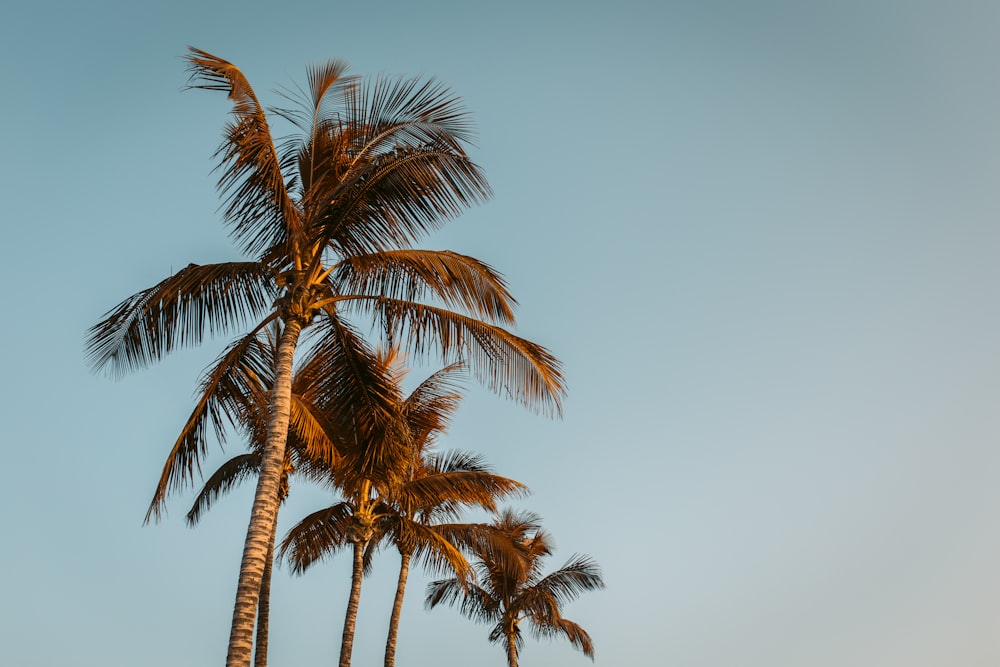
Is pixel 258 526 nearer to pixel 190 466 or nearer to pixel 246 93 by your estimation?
pixel 190 466

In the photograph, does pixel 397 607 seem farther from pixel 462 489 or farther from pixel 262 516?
pixel 262 516

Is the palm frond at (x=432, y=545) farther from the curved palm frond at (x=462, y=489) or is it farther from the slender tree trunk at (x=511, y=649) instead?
the slender tree trunk at (x=511, y=649)

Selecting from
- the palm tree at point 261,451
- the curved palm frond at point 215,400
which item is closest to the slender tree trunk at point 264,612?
the palm tree at point 261,451

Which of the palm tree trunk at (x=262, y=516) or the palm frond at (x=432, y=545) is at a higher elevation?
the palm frond at (x=432, y=545)

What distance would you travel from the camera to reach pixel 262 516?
8.79 metres

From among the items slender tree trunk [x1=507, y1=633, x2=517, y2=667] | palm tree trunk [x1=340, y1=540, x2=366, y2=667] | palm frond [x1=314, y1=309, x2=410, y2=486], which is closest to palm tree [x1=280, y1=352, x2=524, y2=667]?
A: palm tree trunk [x1=340, y1=540, x2=366, y2=667]

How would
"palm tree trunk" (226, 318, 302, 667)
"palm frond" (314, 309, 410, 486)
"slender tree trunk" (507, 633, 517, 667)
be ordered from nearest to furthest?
"palm tree trunk" (226, 318, 302, 667), "palm frond" (314, 309, 410, 486), "slender tree trunk" (507, 633, 517, 667)

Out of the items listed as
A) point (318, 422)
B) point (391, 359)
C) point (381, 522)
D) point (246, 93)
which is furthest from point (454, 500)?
point (246, 93)

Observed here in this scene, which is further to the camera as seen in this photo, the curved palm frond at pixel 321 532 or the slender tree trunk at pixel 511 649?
the slender tree trunk at pixel 511 649

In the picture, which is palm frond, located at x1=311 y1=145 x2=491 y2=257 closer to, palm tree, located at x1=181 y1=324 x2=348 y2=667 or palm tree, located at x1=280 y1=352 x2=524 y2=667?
palm tree, located at x1=181 y1=324 x2=348 y2=667

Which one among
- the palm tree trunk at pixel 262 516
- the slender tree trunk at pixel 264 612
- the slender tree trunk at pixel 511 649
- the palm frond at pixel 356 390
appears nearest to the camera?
the palm tree trunk at pixel 262 516

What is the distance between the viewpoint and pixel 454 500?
1866 centimetres

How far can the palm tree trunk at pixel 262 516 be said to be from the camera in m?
A: 8.19

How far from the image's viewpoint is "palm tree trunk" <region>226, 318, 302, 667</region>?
8189 mm
